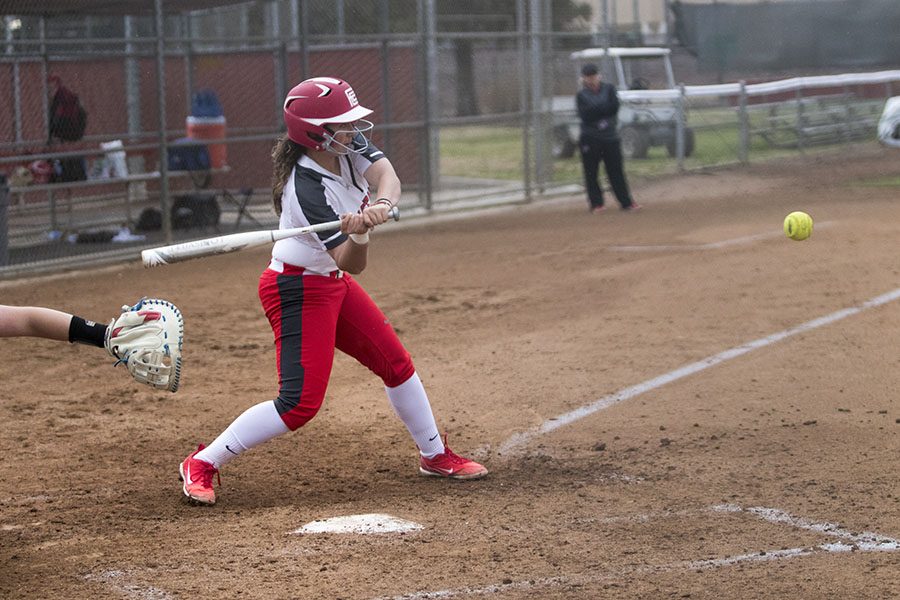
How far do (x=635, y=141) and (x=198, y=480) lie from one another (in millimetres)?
16899

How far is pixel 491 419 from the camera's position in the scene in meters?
6.43

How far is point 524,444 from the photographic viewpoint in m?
5.92

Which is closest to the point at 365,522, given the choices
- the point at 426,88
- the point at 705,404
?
the point at 705,404

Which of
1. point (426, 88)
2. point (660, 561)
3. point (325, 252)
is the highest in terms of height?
point (426, 88)

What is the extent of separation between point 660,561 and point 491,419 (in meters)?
2.24

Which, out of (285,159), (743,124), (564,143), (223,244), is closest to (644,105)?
(743,124)

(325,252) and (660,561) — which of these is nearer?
(660,561)

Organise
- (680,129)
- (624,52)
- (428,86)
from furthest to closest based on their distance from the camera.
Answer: (624,52), (680,129), (428,86)

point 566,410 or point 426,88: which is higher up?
point 426,88

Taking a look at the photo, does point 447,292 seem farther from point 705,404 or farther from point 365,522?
point 365,522

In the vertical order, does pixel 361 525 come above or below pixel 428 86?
below

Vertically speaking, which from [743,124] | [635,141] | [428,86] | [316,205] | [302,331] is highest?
[428,86]

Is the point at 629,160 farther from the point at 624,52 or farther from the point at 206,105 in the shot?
the point at 206,105

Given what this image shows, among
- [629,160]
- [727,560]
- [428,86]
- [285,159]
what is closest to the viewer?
[727,560]
